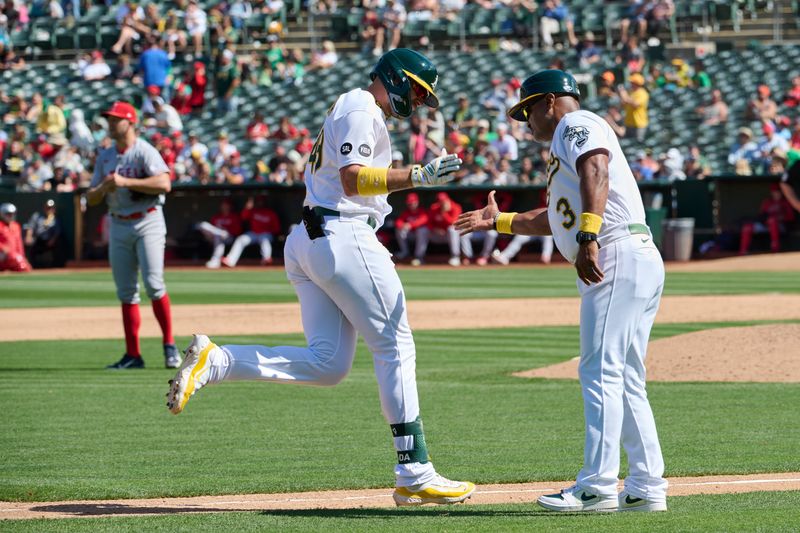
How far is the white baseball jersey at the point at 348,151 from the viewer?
18.9 feet

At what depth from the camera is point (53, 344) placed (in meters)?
14.5

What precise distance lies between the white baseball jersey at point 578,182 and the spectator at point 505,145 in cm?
2127

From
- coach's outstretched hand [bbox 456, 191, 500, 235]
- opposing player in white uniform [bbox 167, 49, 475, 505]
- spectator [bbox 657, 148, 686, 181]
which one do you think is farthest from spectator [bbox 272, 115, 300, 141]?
opposing player in white uniform [bbox 167, 49, 475, 505]

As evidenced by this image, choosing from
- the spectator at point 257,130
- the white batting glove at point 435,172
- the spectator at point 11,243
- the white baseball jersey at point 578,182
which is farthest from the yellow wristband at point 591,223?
the spectator at point 257,130

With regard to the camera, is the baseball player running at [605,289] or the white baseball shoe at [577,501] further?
the white baseball shoe at [577,501]

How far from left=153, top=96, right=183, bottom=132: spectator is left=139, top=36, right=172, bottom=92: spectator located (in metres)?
1.22

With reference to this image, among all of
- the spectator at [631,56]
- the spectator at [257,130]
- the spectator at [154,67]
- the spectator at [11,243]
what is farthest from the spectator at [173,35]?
the spectator at [631,56]

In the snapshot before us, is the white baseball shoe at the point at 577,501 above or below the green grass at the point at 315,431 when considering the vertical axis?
above

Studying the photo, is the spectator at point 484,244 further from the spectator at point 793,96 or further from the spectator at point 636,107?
the spectator at point 793,96

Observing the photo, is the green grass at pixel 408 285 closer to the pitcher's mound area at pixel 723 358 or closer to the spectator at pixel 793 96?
the spectator at pixel 793 96

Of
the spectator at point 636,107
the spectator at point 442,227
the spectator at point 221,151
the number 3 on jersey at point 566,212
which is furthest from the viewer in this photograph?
the spectator at point 221,151

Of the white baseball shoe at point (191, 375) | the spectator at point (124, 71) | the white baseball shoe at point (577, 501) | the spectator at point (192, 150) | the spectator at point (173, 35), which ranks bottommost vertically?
the white baseball shoe at point (577, 501)

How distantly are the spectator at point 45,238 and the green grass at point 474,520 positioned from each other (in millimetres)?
21604

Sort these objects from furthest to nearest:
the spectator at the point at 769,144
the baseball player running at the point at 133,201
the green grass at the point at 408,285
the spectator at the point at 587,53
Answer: the spectator at the point at 587,53
the spectator at the point at 769,144
the green grass at the point at 408,285
the baseball player running at the point at 133,201
